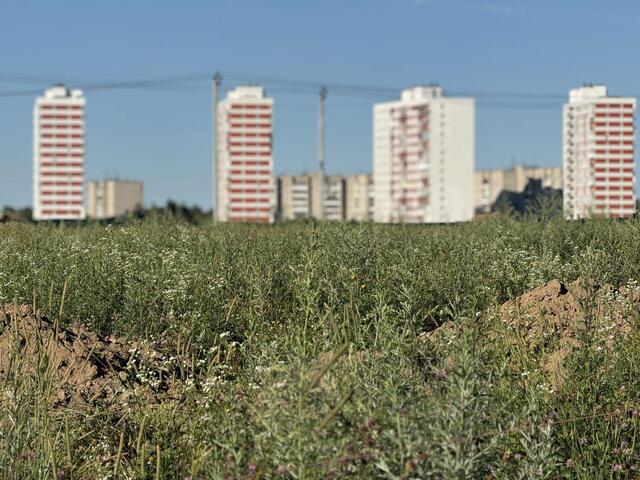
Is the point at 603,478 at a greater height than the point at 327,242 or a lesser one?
lesser

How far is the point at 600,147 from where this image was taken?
133 meters

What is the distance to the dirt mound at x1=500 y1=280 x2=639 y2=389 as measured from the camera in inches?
254

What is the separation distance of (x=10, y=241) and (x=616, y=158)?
13103 centimetres

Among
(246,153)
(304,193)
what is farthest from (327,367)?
(304,193)

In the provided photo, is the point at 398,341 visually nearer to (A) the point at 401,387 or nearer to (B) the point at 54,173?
(A) the point at 401,387

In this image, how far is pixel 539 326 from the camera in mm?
7016

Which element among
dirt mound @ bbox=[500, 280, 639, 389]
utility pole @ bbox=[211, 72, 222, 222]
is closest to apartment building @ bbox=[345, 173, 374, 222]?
utility pole @ bbox=[211, 72, 222, 222]

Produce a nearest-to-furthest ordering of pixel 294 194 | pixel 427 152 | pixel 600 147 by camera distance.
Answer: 1. pixel 600 147
2. pixel 427 152
3. pixel 294 194

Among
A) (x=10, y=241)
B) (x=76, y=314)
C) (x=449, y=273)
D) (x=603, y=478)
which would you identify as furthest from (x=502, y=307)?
(x=10, y=241)

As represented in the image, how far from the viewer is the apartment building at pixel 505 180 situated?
6951 inches

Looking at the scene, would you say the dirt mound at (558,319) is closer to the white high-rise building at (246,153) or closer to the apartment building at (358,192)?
the white high-rise building at (246,153)

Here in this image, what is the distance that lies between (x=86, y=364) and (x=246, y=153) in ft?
428

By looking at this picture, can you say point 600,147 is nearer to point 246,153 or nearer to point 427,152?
point 427,152

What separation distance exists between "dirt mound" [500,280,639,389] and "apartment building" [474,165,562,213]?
16356 centimetres
